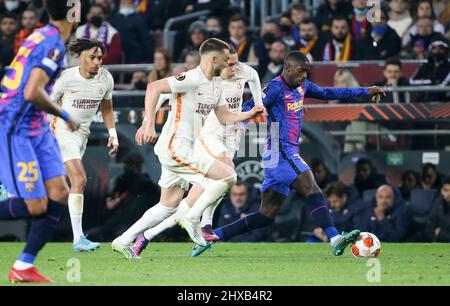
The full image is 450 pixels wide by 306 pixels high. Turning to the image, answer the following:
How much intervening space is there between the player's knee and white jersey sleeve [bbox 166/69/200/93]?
115 inches

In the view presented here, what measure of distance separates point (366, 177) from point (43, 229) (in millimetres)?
7908

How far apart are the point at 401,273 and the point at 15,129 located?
3862 millimetres

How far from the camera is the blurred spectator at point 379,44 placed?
18.8m

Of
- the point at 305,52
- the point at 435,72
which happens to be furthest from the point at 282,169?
the point at 305,52

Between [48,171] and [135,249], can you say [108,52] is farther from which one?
[48,171]

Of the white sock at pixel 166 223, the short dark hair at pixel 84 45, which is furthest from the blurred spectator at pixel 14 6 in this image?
the white sock at pixel 166 223

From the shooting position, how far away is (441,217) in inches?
652

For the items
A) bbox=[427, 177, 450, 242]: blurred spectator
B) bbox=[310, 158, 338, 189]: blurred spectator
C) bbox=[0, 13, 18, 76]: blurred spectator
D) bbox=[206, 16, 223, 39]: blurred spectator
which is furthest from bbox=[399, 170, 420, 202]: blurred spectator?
bbox=[0, 13, 18, 76]: blurred spectator

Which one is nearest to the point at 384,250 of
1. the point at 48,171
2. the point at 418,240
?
the point at 418,240

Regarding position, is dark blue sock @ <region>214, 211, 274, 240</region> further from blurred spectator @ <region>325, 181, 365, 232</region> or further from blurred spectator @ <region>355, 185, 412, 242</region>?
blurred spectator @ <region>355, 185, 412, 242</region>

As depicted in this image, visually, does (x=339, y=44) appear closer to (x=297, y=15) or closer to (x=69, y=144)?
(x=297, y=15)

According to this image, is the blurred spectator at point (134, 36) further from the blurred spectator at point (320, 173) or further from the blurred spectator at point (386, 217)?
the blurred spectator at point (386, 217)

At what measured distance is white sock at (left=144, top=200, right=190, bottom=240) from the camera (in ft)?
42.4

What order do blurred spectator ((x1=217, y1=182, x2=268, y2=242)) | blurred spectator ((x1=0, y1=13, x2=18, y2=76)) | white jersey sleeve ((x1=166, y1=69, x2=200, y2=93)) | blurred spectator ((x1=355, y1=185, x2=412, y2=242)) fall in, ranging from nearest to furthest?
1. white jersey sleeve ((x1=166, y1=69, x2=200, y2=93))
2. blurred spectator ((x1=355, y1=185, x2=412, y2=242))
3. blurred spectator ((x1=217, y1=182, x2=268, y2=242))
4. blurred spectator ((x1=0, y1=13, x2=18, y2=76))
